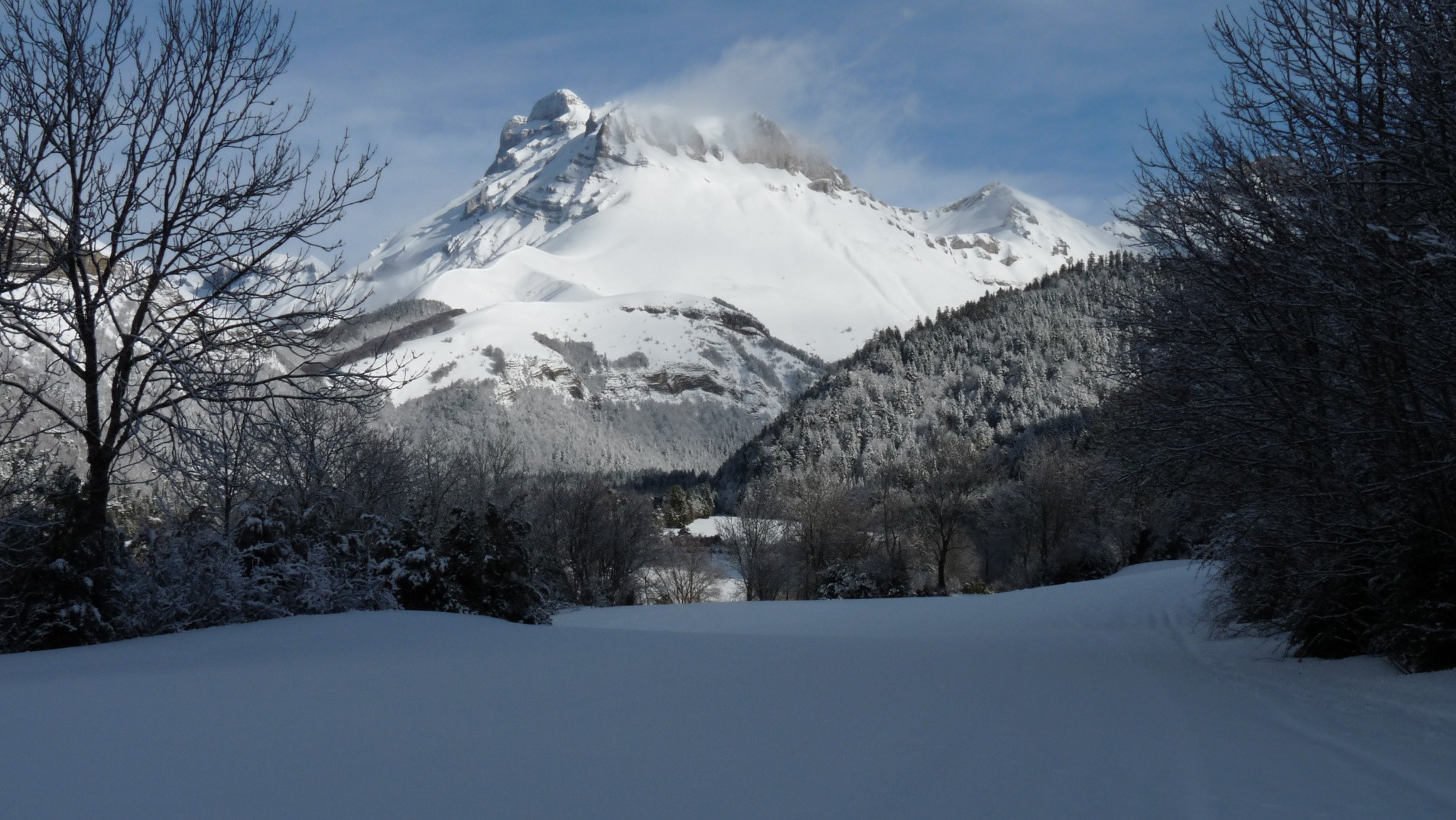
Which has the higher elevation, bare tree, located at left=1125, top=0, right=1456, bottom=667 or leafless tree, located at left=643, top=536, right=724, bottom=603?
bare tree, located at left=1125, top=0, right=1456, bottom=667

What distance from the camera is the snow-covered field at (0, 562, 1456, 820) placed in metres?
4.09

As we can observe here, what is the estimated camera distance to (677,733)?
17.9ft

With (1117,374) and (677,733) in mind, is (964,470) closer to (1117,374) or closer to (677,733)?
(1117,374)

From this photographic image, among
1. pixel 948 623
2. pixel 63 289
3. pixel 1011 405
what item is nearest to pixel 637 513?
pixel 948 623

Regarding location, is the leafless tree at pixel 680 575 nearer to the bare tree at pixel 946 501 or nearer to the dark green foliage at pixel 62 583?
the bare tree at pixel 946 501

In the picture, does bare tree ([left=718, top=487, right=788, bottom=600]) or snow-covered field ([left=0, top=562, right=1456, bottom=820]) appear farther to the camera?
bare tree ([left=718, top=487, right=788, bottom=600])

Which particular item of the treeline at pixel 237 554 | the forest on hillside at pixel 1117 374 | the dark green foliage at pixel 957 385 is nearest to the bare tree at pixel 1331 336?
the forest on hillside at pixel 1117 374

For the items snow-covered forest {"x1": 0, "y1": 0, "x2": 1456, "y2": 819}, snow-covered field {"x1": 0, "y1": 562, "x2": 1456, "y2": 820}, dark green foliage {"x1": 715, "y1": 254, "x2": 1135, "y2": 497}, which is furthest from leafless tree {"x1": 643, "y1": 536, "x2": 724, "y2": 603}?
snow-covered field {"x1": 0, "y1": 562, "x2": 1456, "y2": 820}

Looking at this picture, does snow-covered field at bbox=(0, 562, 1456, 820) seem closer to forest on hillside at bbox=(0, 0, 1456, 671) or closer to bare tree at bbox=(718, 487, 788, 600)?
forest on hillside at bbox=(0, 0, 1456, 671)

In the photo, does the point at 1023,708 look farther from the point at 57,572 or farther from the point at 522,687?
the point at 57,572

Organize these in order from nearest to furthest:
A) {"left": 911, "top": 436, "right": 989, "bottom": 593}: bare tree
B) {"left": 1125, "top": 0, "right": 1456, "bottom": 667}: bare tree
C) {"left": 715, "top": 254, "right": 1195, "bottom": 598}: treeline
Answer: {"left": 1125, "top": 0, "right": 1456, "bottom": 667}: bare tree, {"left": 715, "top": 254, "right": 1195, "bottom": 598}: treeline, {"left": 911, "top": 436, "right": 989, "bottom": 593}: bare tree

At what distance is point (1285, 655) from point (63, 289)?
13.7 meters

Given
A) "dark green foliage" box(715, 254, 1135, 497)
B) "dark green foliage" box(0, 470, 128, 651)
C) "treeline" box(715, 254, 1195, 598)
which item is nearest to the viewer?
"dark green foliage" box(0, 470, 128, 651)

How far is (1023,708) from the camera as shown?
22.2ft
